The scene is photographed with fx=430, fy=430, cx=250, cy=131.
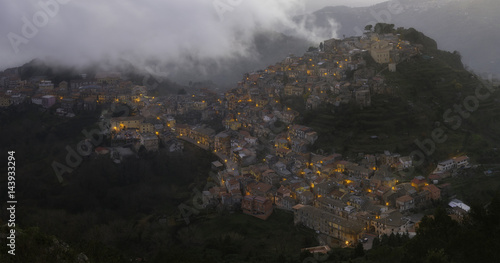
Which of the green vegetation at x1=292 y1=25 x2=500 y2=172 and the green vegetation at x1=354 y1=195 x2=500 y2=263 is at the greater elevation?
the green vegetation at x1=292 y1=25 x2=500 y2=172

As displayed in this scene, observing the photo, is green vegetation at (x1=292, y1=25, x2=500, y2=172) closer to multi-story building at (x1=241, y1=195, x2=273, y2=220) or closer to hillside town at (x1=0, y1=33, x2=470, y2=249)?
hillside town at (x1=0, y1=33, x2=470, y2=249)

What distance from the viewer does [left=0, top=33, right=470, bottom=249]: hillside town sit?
22766 millimetres

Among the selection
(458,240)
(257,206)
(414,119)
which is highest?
(414,119)

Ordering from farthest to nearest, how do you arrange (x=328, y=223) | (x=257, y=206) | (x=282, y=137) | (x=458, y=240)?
1. (x=282, y=137)
2. (x=257, y=206)
3. (x=328, y=223)
4. (x=458, y=240)

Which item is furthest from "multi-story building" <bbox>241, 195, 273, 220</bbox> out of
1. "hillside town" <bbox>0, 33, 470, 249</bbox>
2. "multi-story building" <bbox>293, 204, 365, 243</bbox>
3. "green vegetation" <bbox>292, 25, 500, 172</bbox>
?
"green vegetation" <bbox>292, 25, 500, 172</bbox>

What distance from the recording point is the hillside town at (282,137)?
22.8 m

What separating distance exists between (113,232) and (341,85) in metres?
20.2

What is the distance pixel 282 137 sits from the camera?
32.8 metres

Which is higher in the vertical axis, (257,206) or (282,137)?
(282,137)

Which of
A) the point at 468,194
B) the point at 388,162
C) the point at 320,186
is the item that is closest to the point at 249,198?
the point at 320,186

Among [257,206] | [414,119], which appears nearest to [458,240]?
[257,206]

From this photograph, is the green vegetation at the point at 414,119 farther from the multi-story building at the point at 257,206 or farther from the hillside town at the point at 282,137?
the multi-story building at the point at 257,206

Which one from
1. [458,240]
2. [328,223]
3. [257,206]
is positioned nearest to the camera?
[458,240]

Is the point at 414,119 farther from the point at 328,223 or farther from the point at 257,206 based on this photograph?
the point at 257,206
